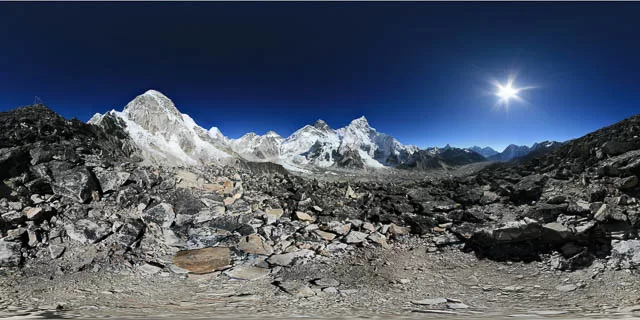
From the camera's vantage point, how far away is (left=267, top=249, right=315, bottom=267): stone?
28.1 ft

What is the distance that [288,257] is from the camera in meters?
8.85

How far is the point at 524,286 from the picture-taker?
23.7ft

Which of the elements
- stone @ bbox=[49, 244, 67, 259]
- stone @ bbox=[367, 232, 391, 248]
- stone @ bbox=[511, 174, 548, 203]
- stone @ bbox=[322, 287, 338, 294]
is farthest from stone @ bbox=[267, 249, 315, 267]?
stone @ bbox=[511, 174, 548, 203]

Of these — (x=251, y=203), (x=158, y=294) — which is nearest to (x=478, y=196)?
→ (x=251, y=203)

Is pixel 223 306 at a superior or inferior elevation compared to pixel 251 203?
inferior

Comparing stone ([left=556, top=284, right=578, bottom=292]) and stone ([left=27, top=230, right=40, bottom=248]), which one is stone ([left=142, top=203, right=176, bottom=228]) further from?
stone ([left=556, top=284, right=578, bottom=292])

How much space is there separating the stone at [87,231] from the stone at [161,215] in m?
1.28

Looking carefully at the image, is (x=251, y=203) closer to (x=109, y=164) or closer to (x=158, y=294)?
(x=158, y=294)

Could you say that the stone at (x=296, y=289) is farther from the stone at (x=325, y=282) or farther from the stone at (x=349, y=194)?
the stone at (x=349, y=194)

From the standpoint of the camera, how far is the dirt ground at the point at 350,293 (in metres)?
5.96

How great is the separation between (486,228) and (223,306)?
866cm

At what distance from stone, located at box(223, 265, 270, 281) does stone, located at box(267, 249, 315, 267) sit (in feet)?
1.59

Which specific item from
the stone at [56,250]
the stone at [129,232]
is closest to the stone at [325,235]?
the stone at [129,232]

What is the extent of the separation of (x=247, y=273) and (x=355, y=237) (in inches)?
162
